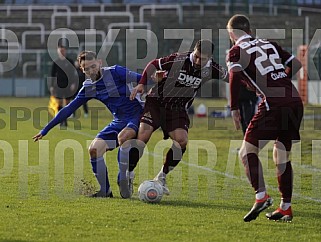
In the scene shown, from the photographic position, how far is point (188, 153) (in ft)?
54.0

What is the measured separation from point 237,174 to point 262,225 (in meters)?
4.61

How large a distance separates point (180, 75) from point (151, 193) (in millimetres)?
1415

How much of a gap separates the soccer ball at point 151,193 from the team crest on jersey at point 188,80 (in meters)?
1.24

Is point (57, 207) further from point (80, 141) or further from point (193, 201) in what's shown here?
point (80, 141)

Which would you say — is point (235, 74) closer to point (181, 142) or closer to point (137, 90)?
point (137, 90)

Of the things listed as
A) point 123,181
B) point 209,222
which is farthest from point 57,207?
point 209,222

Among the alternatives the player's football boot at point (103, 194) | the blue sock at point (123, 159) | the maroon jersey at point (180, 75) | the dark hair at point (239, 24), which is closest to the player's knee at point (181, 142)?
the maroon jersey at point (180, 75)

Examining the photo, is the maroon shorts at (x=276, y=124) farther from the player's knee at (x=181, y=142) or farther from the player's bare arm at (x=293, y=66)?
the player's knee at (x=181, y=142)

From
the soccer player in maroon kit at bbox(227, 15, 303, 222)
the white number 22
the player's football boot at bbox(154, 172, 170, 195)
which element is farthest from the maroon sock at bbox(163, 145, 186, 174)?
the white number 22

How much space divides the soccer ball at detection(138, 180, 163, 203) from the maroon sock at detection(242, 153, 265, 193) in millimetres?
1454

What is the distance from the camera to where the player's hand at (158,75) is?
402 inches

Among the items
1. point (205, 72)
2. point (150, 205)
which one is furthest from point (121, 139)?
point (205, 72)

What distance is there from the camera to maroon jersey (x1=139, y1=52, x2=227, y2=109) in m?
10.2

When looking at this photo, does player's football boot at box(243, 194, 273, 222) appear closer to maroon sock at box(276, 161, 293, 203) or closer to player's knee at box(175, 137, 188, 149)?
maroon sock at box(276, 161, 293, 203)
